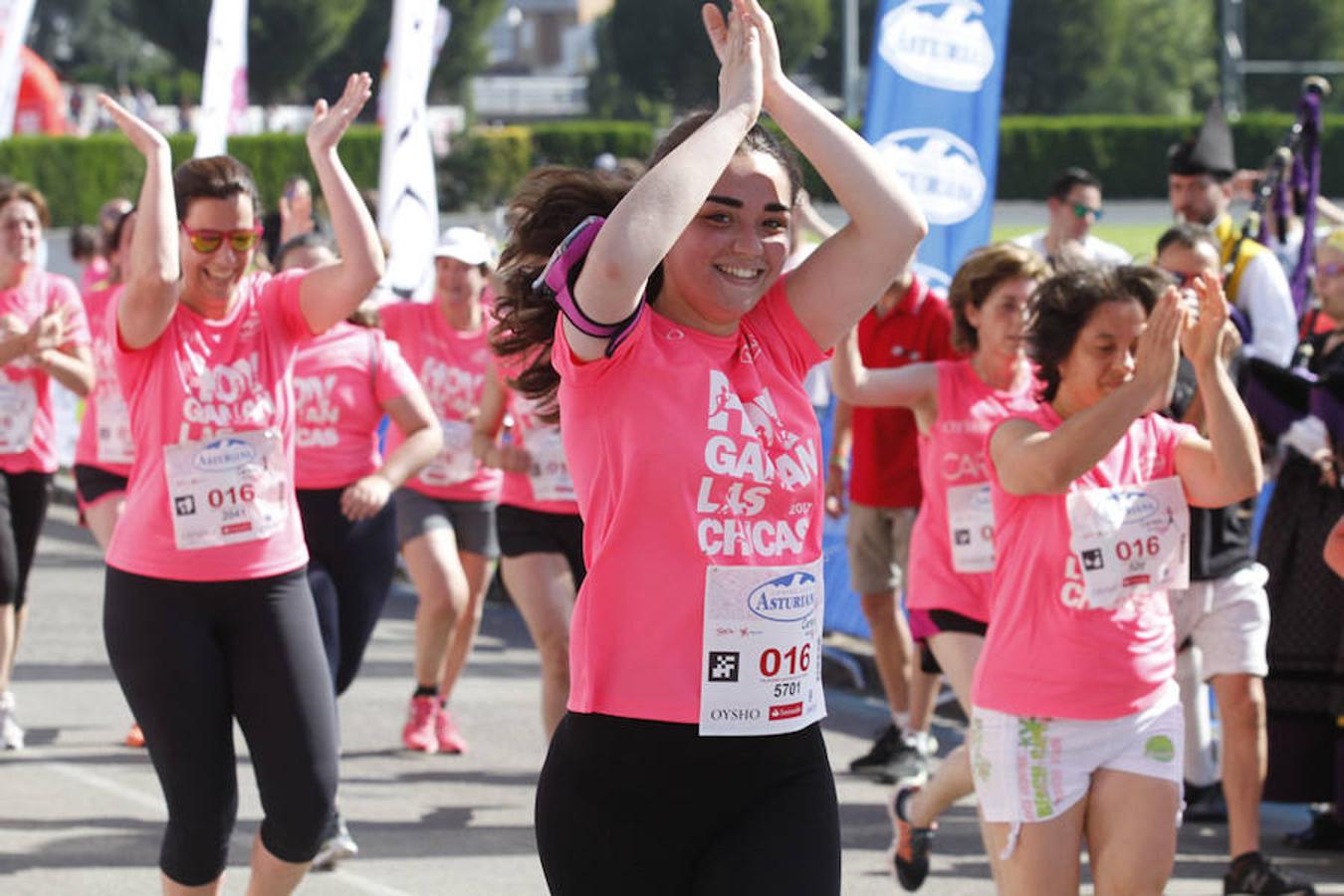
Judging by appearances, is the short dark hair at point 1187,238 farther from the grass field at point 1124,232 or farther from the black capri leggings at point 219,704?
the grass field at point 1124,232

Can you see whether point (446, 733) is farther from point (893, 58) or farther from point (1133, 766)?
point (1133, 766)

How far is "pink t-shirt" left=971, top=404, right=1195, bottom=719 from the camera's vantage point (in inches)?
201

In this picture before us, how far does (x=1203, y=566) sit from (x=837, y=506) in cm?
270

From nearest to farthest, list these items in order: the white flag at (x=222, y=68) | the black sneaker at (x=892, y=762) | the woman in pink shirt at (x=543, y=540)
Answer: the woman in pink shirt at (x=543, y=540)
the black sneaker at (x=892, y=762)
the white flag at (x=222, y=68)

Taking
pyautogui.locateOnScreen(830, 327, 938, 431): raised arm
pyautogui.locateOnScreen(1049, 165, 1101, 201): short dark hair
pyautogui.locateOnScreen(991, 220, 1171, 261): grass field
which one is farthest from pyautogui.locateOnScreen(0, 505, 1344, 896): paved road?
pyautogui.locateOnScreen(991, 220, 1171, 261): grass field

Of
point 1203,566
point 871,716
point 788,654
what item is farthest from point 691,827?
point 871,716

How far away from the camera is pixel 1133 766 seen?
5055 millimetres

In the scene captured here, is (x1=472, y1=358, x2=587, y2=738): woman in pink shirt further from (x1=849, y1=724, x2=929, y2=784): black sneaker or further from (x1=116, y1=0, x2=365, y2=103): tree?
(x1=116, y1=0, x2=365, y2=103): tree

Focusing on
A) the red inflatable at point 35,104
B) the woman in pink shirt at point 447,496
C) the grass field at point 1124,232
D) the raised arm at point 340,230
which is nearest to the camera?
the raised arm at point 340,230

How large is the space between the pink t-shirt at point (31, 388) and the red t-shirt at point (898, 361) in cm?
315

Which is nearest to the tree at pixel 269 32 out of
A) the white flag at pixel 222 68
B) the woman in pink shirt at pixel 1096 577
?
the white flag at pixel 222 68

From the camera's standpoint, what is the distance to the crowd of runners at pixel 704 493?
3.68m

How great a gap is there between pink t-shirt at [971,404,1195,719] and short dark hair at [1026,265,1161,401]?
0.13 metres

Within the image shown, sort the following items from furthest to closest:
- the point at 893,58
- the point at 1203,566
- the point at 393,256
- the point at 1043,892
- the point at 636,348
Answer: the point at 393,256 → the point at 893,58 → the point at 1203,566 → the point at 1043,892 → the point at 636,348
